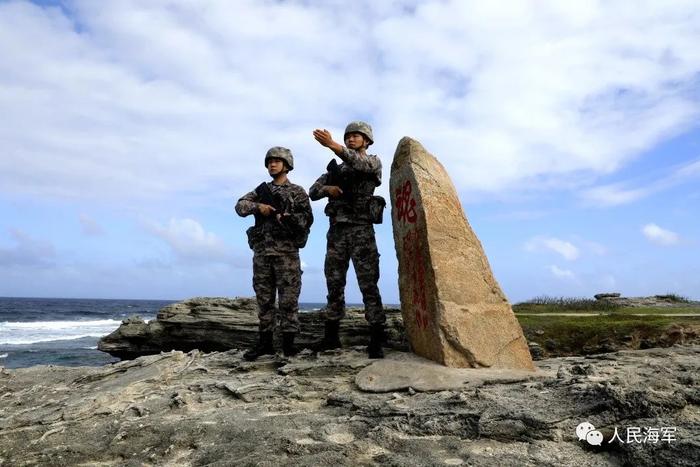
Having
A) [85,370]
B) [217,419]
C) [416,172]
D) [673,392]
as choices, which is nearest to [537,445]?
[673,392]

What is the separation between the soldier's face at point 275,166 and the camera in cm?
778

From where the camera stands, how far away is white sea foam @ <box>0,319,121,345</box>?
36.4 meters

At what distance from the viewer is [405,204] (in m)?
7.09

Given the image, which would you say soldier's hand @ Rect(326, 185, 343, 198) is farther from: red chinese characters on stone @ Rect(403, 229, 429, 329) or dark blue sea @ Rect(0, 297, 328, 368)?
dark blue sea @ Rect(0, 297, 328, 368)

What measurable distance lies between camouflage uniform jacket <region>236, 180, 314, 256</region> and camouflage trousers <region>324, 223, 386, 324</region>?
0.51m

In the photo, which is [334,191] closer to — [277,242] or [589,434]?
[277,242]

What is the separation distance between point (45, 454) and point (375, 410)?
309 cm

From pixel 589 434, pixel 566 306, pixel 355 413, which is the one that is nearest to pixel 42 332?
pixel 566 306

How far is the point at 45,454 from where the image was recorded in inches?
202

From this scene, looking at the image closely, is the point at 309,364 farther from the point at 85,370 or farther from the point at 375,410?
the point at 85,370

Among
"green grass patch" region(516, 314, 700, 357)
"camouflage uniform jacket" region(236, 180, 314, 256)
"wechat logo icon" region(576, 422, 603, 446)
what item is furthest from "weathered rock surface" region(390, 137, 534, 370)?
"green grass patch" region(516, 314, 700, 357)

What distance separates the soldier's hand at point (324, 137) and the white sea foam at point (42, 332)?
34.6m

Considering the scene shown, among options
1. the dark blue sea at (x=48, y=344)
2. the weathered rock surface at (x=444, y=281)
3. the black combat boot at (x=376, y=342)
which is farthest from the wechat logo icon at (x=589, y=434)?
the dark blue sea at (x=48, y=344)

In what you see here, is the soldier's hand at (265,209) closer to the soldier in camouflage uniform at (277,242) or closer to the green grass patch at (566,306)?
the soldier in camouflage uniform at (277,242)
